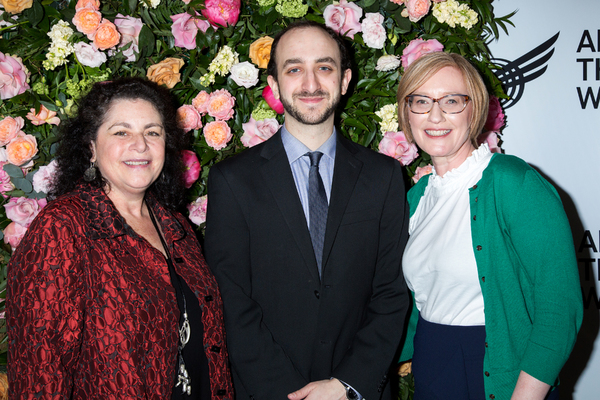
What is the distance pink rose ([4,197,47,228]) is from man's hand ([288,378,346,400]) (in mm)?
1363

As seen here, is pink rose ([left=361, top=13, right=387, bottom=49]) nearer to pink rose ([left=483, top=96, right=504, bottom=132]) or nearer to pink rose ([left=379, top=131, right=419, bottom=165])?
pink rose ([left=379, top=131, right=419, bottom=165])

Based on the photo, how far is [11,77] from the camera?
181 centimetres

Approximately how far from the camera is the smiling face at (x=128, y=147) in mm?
1430

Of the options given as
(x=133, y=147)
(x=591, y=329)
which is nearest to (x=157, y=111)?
(x=133, y=147)

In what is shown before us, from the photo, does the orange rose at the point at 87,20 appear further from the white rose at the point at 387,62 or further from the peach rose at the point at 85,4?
the white rose at the point at 387,62

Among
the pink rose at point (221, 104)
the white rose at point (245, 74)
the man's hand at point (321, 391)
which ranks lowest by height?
the man's hand at point (321, 391)

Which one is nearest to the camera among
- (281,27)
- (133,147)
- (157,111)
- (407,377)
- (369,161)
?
(133,147)

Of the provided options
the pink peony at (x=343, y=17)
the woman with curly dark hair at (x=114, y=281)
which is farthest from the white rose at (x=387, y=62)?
the woman with curly dark hair at (x=114, y=281)

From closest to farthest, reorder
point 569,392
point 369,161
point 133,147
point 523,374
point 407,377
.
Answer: point 523,374 < point 133,147 < point 369,161 < point 407,377 < point 569,392

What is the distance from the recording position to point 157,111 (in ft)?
5.06

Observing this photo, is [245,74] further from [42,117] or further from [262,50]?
[42,117]

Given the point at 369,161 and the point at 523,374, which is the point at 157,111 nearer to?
the point at 369,161

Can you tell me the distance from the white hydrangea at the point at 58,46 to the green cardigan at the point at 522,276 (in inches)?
69.2

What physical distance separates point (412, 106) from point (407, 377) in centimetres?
139
